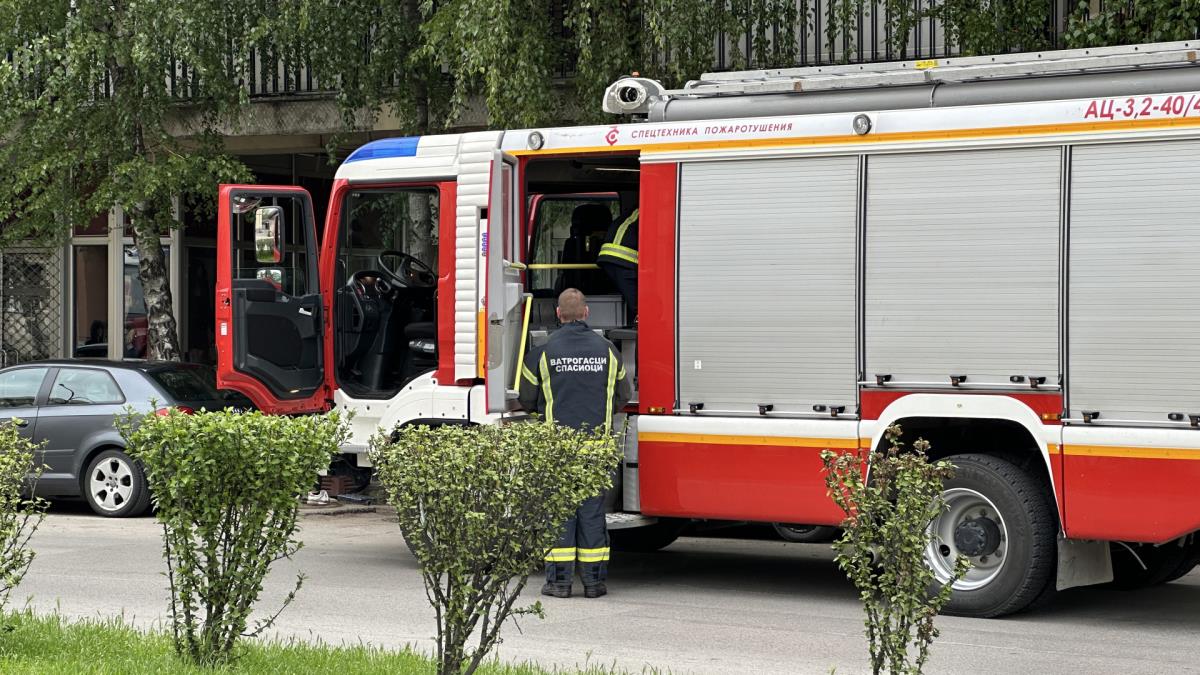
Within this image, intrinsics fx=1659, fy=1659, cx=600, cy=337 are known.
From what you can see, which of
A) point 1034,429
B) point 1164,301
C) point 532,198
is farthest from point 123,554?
point 1164,301

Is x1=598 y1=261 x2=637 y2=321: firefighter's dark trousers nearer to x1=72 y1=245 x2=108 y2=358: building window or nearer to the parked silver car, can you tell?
the parked silver car

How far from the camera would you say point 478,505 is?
622cm

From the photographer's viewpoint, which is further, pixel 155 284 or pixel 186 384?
pixel 155 284

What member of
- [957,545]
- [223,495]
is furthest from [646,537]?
[223,495]

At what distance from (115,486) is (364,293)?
4465 millimetres

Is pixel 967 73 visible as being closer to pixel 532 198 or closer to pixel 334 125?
pixel 532 198

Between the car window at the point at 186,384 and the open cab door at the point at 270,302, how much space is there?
12.6 feet

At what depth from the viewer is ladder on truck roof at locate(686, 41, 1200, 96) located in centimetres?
923

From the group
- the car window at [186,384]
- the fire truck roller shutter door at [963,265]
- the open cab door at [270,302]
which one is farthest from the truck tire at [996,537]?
the car window at [186,384]

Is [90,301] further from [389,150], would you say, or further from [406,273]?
[389,150]

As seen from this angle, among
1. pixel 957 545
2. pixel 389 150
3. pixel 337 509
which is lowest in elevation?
pixel 337 509

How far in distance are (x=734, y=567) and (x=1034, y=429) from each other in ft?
11.4

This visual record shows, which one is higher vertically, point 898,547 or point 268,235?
point 268,235

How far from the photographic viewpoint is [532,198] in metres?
12.0
